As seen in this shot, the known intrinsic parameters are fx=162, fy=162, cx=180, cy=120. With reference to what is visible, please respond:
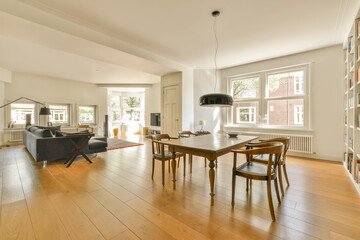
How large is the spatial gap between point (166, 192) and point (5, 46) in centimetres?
537

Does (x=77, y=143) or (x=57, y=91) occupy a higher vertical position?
(x=57, y=91)

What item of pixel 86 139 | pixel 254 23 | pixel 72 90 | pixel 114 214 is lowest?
pixel 114 214

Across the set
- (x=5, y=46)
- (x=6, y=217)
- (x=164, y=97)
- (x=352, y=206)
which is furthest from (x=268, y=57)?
(x=5, y=46)

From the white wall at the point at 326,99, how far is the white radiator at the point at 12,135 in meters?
9.92

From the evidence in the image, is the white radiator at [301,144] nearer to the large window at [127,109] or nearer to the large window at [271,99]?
the large window at [271,99]

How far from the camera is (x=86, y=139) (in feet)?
13.2

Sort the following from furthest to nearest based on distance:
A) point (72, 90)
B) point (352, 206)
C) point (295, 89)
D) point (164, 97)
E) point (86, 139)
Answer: point (72, 90)
point (164, 97)
point (295, 89)
point (86, 139)
point (352, 206)

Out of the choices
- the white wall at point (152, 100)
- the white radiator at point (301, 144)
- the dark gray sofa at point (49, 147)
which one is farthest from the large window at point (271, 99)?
the dark gray sofa at point (49, 147)

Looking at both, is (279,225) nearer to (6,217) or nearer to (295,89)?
(6,217)

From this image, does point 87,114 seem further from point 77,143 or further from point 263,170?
point 263,170

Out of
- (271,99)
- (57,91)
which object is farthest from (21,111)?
(271,99)

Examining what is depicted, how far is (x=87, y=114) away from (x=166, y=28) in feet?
23.1

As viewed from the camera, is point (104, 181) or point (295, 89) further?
point (295, 89)

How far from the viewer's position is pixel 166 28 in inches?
129
